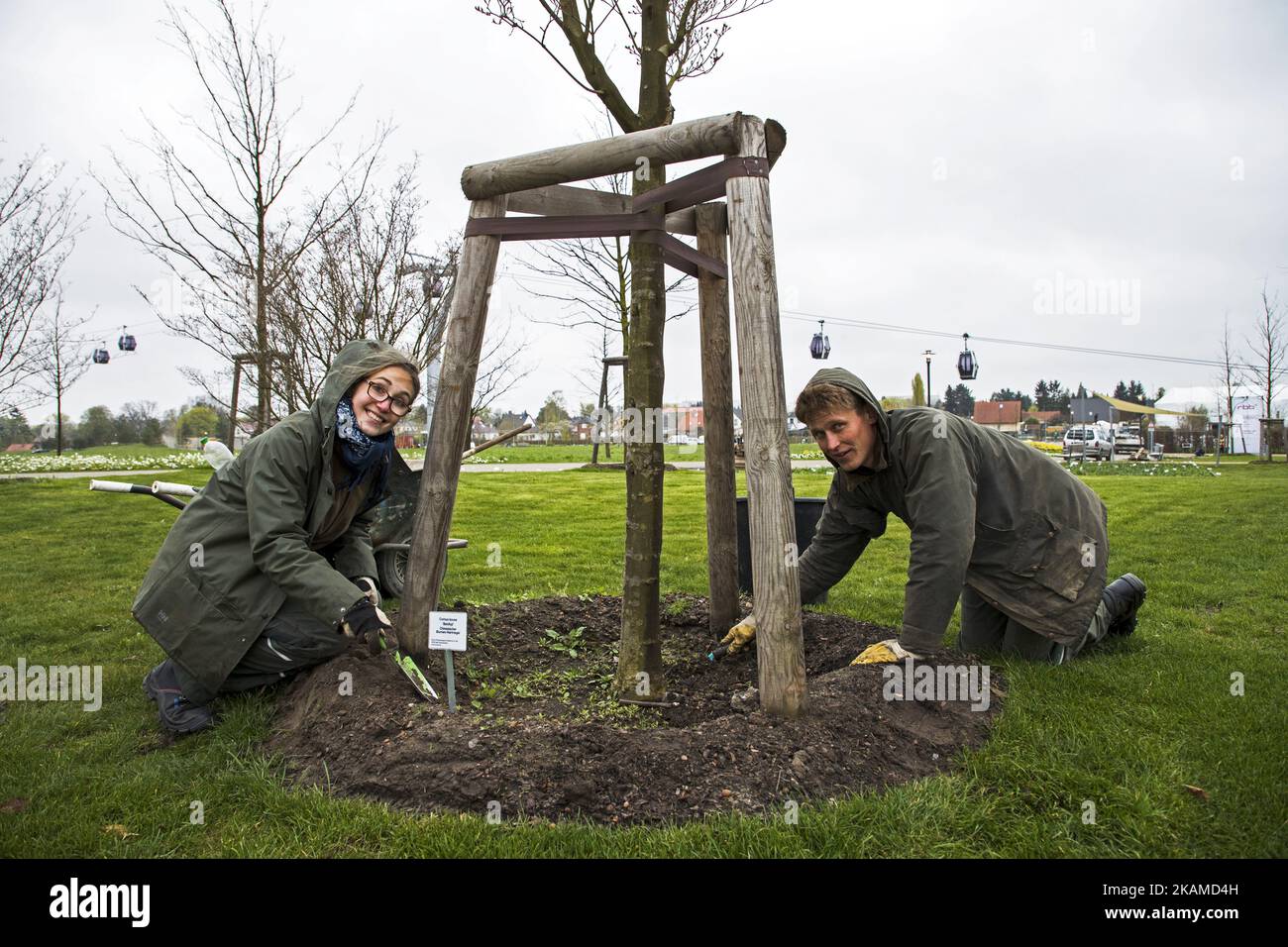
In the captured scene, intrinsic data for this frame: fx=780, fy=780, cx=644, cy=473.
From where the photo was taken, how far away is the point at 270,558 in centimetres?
301

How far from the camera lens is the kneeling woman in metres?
3.03

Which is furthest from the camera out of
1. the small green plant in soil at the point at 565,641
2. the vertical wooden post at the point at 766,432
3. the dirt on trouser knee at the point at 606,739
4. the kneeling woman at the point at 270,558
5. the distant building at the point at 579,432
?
the distant building at the point at 579,432

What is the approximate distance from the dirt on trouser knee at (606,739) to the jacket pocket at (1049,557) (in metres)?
0.49

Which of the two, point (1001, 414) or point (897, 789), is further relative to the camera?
point (1001, 414)

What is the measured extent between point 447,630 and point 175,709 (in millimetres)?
1361

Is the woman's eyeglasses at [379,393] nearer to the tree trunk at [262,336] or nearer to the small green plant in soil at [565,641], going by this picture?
the small green plant in soil at [565,641]

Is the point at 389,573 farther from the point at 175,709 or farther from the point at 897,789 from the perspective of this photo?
the point at 897,789

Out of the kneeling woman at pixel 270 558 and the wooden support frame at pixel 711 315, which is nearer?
the wooden support frame at pixel 711 315

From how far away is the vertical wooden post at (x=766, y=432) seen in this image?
2771 mm

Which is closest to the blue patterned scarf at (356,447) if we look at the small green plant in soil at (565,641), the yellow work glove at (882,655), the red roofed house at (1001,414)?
the small green plant in soil at (565,641)

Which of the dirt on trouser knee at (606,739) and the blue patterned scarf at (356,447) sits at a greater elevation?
the blue patterned scarf at (356,447)

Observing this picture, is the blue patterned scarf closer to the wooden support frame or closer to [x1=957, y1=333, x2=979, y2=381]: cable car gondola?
the wooden support frame

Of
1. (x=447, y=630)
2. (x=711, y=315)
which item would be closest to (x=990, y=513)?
(x=711, y=315)
